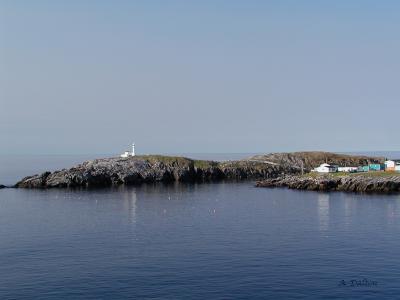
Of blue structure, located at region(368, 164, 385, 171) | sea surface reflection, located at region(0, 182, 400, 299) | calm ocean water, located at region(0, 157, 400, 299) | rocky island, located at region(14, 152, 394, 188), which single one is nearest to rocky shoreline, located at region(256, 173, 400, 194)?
rocky island, located at region(14, 152, 394, 188)

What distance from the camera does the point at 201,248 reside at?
230ft

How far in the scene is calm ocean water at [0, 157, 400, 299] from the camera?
52469 mm

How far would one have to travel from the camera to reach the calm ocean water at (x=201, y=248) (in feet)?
172

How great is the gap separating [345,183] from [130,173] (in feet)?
223

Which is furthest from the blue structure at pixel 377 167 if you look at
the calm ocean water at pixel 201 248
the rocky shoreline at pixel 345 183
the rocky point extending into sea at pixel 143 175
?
the calm ocean water at pixel 201 248

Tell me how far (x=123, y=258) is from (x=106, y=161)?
381 ft

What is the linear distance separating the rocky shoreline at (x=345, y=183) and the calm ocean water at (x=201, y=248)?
11.9 m

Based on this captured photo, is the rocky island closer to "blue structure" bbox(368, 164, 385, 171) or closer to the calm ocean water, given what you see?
"blue structure" bbox(368, 164, 385, 171)

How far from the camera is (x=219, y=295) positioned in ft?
165

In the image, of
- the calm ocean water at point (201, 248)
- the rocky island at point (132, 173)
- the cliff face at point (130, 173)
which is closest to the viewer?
the calm ocean water at point (201, 248)

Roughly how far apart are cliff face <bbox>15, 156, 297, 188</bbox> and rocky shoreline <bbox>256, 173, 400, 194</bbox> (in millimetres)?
31636

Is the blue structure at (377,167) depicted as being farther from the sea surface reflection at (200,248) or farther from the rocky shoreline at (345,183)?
the sea surface reflection at (200,248)

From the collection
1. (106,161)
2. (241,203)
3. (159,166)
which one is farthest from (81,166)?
(241,203)

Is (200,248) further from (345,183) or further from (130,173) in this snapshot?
(130,173)
